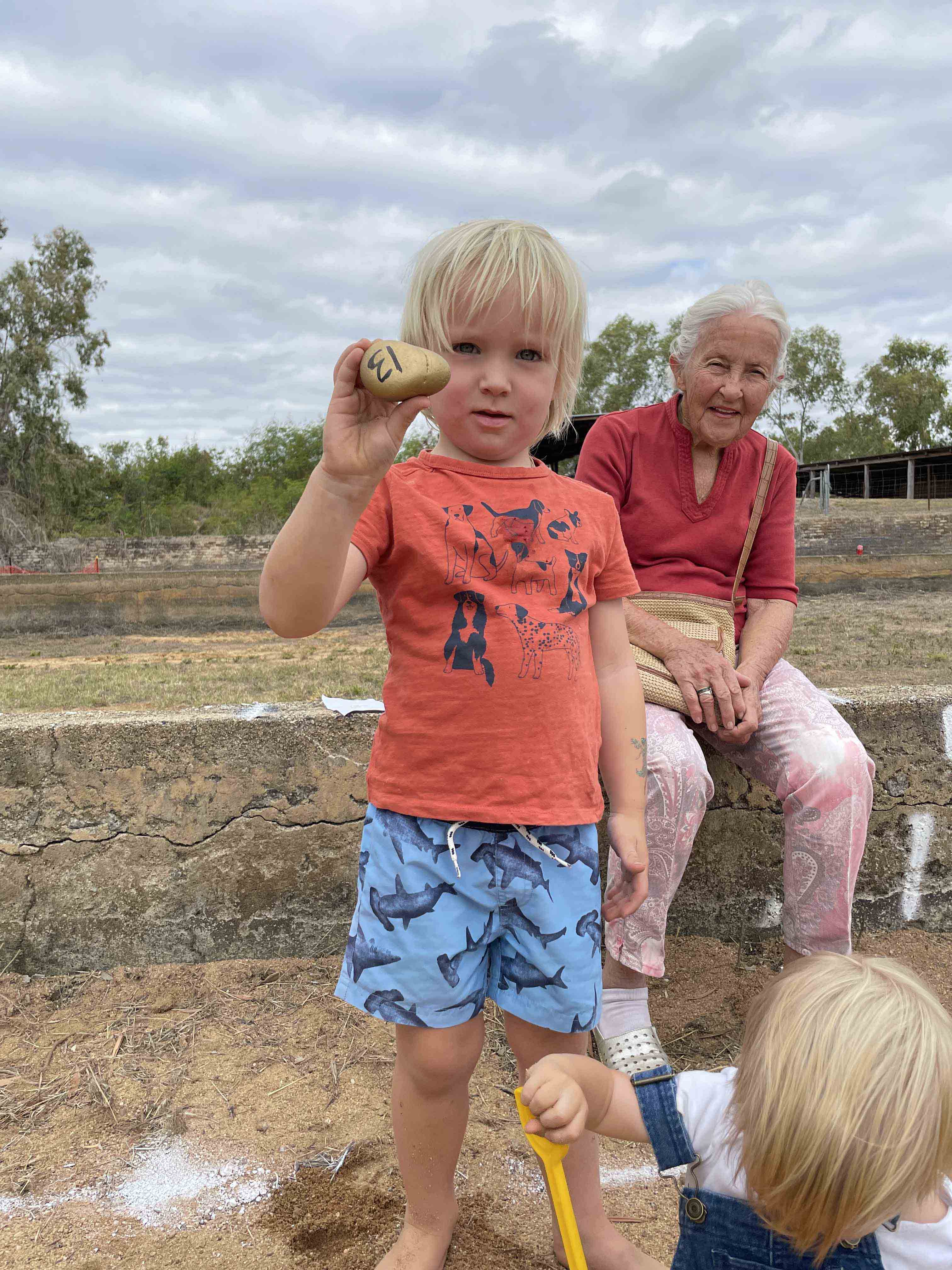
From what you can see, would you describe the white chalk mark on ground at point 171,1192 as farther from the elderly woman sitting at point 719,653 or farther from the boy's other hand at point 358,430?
the boy's other hand at point 358,430

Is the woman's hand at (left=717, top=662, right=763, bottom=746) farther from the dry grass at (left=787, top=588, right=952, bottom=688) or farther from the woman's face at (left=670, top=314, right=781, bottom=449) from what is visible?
the dry grass at (left=787, top=588, right=952, bottom=688)

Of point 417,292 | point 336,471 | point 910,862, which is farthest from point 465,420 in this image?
point 910,862

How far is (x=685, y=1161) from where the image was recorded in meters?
1.19

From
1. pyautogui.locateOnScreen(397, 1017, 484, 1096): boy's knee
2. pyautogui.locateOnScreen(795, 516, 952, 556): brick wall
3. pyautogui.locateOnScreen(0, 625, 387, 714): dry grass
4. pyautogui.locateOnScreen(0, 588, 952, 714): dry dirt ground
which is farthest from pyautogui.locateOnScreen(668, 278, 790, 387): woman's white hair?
pyautogui.locateOnScreen(795, 516, 952, 556): brick wall

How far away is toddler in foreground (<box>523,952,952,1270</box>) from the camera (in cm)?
102

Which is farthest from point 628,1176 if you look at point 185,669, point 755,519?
point 185,669

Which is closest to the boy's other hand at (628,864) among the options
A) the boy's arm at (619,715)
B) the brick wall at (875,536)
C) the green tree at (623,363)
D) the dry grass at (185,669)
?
the boy's arm at (619,715)

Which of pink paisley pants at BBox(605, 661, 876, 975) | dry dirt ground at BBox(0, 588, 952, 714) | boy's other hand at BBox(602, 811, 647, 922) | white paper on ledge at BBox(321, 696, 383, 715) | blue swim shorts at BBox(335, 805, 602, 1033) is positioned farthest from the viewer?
dry dirt ground at BBox(0, 588, 952, 714)

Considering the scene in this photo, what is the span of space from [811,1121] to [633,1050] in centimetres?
83

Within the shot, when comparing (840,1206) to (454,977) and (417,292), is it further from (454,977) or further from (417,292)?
(417,292)

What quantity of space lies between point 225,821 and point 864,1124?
Answer: 160cm

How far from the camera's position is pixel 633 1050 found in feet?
5.95

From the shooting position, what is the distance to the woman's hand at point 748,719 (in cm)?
196

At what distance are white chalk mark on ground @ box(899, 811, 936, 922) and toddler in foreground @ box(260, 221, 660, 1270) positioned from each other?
4.33ft
